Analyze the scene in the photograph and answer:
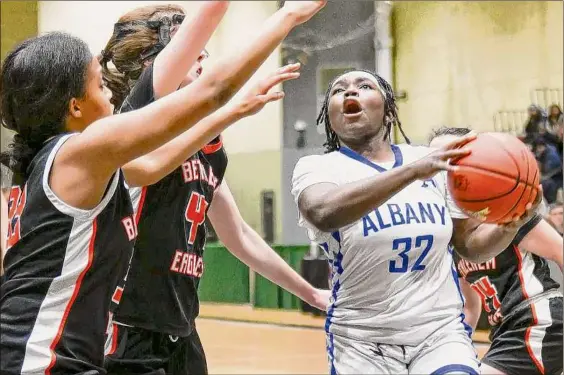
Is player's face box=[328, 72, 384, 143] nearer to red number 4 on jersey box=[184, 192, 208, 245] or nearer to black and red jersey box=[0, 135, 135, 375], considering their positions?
red number 4 on jersey box=[184, 192, 208, 245]

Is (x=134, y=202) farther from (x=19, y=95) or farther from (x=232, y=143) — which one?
(x=232, y=143)

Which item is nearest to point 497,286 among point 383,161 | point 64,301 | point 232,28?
point 383,161

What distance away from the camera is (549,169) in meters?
9.64

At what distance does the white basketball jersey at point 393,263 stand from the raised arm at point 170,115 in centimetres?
87

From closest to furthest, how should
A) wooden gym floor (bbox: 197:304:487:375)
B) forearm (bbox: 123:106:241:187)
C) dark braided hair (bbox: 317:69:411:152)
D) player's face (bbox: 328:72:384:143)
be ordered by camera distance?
forearm (bbox: 123:106:241:187)
player's face (bbox: 328:72:384:143)
dark braided hair (bbox: 317:69:411:152)
wooden gym floor (bbox: 197:304:487:375)

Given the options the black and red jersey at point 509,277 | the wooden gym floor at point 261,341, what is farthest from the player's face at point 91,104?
the wooden gym floor at point 261,341

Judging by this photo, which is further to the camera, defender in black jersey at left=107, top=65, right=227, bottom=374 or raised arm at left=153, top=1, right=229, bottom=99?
defender in black jersey at left=107, top=65, right=227, bottom=374

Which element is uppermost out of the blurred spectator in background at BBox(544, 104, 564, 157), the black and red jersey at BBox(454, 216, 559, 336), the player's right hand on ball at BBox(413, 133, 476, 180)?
the blurred spectator in background at BBox(544, 104, 564, 157)

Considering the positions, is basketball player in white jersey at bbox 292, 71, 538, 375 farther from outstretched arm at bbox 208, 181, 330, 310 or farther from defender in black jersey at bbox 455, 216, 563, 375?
defender in black jersey at bbox 455, 216, 563, 375

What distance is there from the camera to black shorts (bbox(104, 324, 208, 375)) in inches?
123

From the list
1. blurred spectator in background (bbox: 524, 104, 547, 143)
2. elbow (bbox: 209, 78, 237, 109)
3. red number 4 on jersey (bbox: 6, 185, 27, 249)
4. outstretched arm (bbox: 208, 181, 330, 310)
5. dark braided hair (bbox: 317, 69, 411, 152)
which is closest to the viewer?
elbow (bbox: 209, 78, 237, 109)

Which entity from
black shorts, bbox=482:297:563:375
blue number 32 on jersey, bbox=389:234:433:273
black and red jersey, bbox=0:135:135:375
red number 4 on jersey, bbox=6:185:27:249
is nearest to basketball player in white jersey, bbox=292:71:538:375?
blue number 32 on jersey, bbox=389:234:433:273

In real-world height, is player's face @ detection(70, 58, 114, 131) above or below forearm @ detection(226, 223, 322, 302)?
above

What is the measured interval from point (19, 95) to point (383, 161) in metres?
1.22
